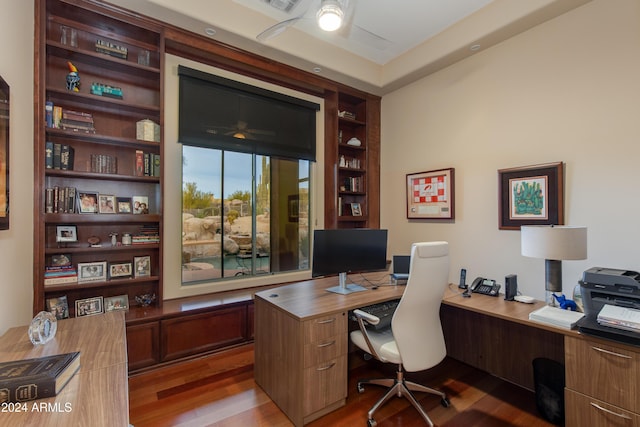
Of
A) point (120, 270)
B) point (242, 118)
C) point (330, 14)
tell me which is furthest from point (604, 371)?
point (242, 118)

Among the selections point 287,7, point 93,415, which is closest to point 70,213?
point 93,415

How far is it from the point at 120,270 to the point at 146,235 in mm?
392

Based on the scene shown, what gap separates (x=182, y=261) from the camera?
322 centimetres

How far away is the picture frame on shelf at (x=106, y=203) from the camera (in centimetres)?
270

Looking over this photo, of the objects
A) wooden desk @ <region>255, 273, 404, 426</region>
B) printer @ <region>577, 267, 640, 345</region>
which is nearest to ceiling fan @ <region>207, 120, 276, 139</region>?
wooden desk @ <region>255, 273, 404, 426</region>

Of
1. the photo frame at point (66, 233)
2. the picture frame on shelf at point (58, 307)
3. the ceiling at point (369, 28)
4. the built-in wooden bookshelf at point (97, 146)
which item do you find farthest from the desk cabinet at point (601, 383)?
the photo frame at point (66, 233)

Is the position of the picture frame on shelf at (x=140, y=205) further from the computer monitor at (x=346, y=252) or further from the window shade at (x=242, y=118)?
the computer monitor at (x=346, y=252)

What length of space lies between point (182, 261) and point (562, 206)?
3.71 metres

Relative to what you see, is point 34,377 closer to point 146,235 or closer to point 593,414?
point 146,235

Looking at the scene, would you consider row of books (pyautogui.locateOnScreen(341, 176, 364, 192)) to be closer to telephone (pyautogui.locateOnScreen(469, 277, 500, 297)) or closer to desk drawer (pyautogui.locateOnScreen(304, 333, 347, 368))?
telephone (pyautogui.locateOnScreen(469, 277, 500, 297))

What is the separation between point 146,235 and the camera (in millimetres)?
2867

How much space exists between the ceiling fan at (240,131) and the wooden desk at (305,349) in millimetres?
2051

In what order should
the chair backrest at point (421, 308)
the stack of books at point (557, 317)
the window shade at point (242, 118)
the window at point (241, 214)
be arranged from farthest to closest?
the window at point (241, 214), the window shade at point (242, 118), the chair backrest at point (421, 308), the stack of books at point (557, 317)

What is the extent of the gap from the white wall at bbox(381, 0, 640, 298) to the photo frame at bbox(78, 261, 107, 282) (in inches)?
134
